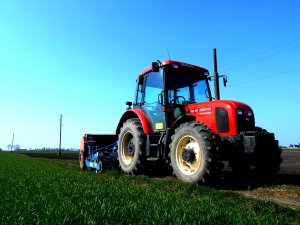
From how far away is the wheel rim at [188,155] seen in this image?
23.1ft

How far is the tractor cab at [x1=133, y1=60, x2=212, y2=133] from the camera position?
8.29 metres

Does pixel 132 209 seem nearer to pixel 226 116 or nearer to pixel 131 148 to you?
pixel 226 116

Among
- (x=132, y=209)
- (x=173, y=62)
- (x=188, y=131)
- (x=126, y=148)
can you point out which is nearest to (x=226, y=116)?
(x=188, y=131)

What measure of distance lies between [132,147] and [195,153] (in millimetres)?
2612

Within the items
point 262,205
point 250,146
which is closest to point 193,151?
point 250,146

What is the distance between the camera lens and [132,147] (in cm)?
925

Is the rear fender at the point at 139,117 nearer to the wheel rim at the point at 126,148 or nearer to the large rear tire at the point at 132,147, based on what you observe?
the large rear tire at the point at 132,147

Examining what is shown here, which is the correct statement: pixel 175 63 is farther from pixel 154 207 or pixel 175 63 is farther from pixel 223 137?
pixel 154 207

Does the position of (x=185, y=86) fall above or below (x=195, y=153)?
above

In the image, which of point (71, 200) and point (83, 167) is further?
point (83, 167)

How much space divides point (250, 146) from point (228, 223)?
3320 mm

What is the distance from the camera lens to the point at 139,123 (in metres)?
9.21

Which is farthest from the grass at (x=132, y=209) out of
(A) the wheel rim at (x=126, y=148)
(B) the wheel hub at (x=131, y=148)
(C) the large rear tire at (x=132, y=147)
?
(A) the wheel rim at (x=126, y=148)

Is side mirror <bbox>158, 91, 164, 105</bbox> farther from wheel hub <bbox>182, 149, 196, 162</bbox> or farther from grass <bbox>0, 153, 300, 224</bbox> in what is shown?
grass <bbox>0, 153, 300, 224</bbox>
